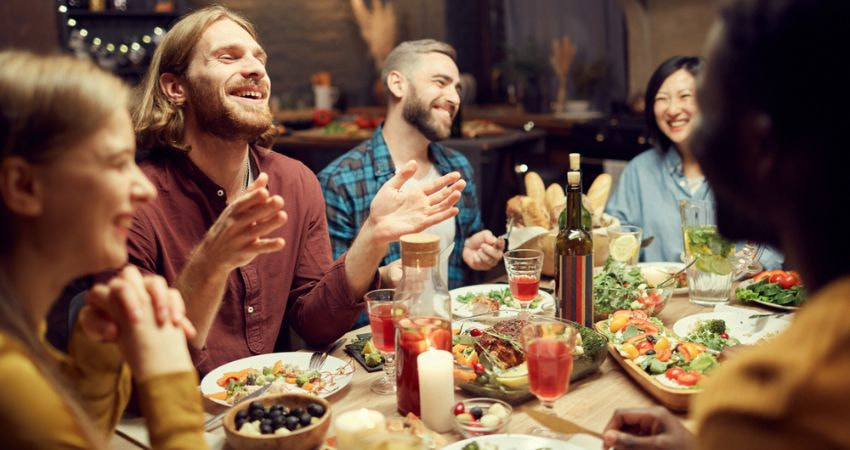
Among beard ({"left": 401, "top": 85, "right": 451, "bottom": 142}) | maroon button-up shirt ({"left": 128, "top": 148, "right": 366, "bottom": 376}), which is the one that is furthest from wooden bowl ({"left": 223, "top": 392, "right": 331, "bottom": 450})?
beard ({"left": 401, "top": 85, "right": 451, "bottom": 142})

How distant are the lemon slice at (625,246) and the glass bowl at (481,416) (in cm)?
111

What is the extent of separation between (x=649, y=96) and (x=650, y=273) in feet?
3.77

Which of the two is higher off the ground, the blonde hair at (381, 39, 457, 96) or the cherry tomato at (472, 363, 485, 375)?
the blonde hair at (381, 39, 457, 96)

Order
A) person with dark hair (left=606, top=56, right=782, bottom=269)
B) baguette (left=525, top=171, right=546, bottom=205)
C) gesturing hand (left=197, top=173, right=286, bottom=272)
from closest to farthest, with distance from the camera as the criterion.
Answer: gesturing hand (left=197, top=173, right=286, bottom=272)
baguette (left=525, top=171, right=546, bottom=205)
person with dark hair (left=606, top=56, right=782, bottom=269)

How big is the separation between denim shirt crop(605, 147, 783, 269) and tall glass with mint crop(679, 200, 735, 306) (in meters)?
0.78

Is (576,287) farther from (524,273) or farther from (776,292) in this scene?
(776,292)

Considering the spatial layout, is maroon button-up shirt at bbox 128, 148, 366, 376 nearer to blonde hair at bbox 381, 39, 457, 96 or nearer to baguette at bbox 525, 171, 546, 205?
baguette at bbox 525, 171, 546, 205

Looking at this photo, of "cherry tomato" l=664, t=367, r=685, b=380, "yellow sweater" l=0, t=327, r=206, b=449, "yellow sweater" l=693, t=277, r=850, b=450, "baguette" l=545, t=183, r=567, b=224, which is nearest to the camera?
"yellow sweater" l=693, t=277, r=850, b=450

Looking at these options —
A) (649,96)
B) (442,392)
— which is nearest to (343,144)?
(649,96)

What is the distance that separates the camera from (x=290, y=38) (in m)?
8.49

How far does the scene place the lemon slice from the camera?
2402 mm

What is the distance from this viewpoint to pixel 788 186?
2.57 feet

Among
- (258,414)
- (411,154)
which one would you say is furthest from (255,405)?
(411,154)

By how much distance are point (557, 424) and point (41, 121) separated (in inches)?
39.9
